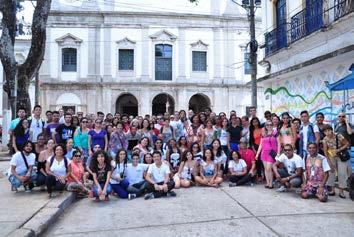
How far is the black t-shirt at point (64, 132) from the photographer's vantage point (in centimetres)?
1014

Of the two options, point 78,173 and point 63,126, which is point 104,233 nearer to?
point 78,173

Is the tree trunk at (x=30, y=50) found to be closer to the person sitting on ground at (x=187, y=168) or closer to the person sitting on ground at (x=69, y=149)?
the person sitting on ground at (x=69, y=149)

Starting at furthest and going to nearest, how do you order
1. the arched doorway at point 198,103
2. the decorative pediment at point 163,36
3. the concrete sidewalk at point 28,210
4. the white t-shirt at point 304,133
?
1. the arched doorway at point 198,103
2. the decorative pediment at point 163,36
3. the white t-shirt at point 304,133
4. the concrete sidewalk at point 28,210

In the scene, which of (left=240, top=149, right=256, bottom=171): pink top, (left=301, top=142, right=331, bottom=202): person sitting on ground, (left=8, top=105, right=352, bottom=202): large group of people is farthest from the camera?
(left=240, top=149, right=256, bottom=171): pink top

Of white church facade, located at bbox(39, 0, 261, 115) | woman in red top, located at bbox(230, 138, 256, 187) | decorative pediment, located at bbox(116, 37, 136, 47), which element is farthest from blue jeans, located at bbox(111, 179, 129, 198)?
decorative pediment, located at bbox(116, 37, 136, 47)

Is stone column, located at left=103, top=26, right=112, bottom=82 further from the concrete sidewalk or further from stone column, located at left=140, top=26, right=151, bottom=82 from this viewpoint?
the concrete sidewalk

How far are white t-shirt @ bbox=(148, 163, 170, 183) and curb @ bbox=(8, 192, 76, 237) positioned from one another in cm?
175

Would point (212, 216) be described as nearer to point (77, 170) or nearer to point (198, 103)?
point (77, 170)

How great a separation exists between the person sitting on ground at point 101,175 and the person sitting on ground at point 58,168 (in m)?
0.63

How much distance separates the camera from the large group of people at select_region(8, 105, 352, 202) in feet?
28.3

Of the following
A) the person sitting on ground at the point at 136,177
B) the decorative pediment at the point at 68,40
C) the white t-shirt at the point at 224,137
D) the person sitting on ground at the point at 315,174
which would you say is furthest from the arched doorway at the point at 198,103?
the person sitting on ground at the point at 315,174

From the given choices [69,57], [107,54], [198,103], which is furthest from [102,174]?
[198,103]

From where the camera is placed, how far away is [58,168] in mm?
8664

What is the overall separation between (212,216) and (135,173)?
2.63 metres
